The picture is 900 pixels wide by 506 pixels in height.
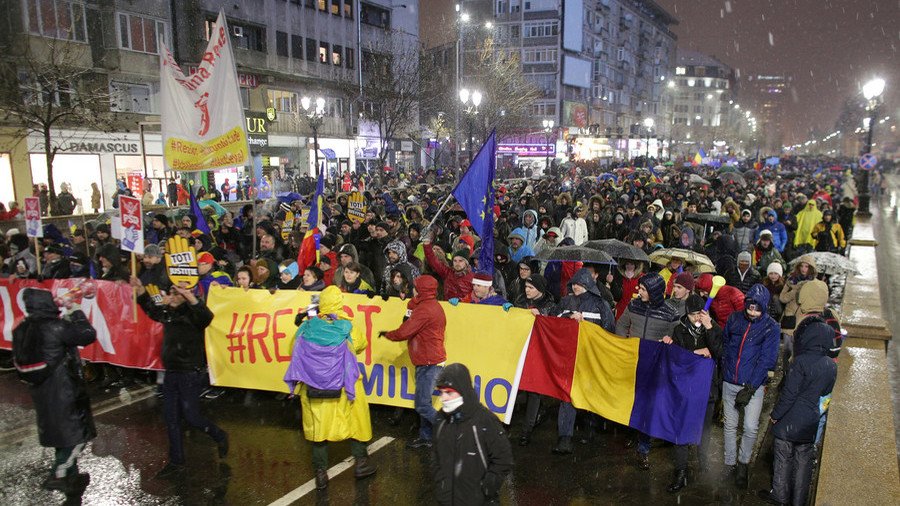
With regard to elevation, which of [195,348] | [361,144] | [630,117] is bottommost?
[195,348]

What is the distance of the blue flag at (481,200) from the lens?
7.41 m

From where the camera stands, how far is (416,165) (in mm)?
55062

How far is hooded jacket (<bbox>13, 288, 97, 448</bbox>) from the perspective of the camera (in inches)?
205

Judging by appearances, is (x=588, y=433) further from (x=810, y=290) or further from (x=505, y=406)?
(x=810, y=290)

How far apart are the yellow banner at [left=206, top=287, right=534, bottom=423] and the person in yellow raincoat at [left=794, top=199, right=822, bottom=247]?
32.2ft

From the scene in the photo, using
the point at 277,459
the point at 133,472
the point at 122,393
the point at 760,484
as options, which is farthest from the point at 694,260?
the point at 122,393

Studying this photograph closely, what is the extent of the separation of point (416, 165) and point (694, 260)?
47.6m

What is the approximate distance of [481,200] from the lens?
7512 millimetres

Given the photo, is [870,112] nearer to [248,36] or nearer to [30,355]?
[30,355]

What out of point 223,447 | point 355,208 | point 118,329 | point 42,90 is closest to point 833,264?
point 355,208

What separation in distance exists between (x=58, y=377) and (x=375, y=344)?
3076 mm

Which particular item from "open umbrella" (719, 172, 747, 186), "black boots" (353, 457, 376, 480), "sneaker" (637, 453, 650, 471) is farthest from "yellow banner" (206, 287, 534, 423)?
"open umbrella" (719, 172, 747, 186)

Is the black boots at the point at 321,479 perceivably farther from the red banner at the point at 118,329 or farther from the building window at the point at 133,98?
the building window at the point at 133,98

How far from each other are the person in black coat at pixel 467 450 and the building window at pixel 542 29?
251 ft
